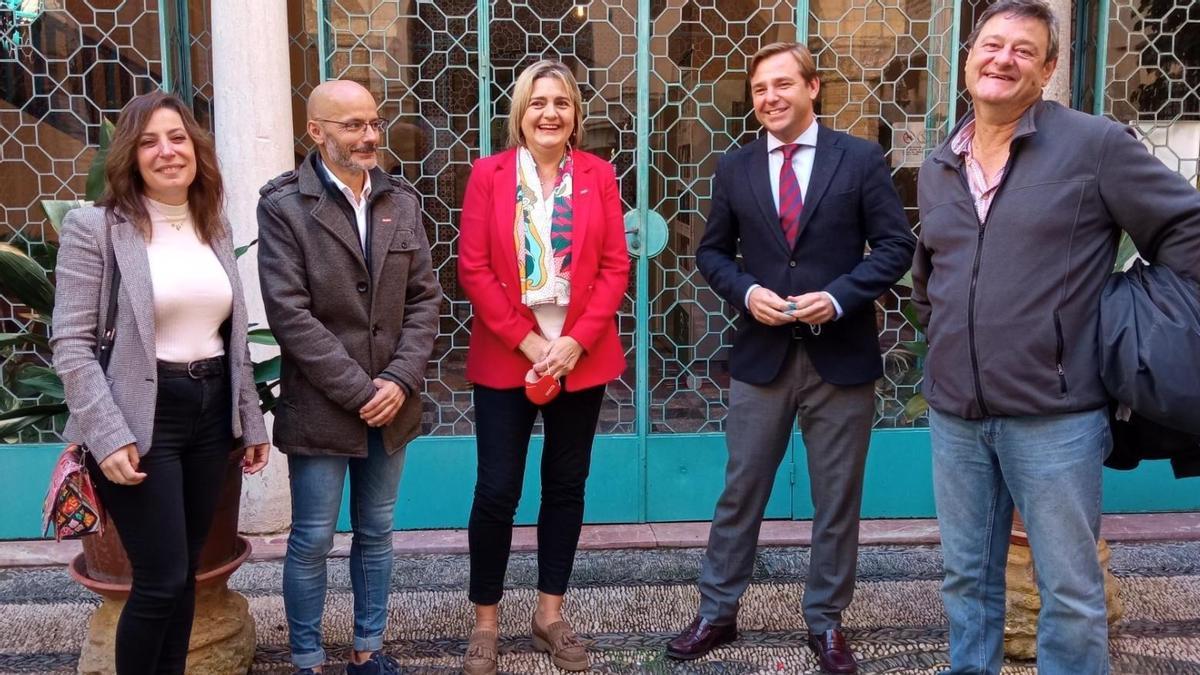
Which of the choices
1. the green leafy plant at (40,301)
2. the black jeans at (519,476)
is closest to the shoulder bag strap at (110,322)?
the green leafy plant at (40,301)

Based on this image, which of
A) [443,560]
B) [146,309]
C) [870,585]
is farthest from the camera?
[443,560]

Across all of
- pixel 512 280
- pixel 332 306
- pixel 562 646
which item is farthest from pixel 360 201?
pixel 562 646

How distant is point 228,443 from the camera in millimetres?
2820

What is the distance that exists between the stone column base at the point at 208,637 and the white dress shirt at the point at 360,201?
4.25 feet

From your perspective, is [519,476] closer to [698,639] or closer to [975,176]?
[698,639]

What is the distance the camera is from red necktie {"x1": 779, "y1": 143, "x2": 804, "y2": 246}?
10.5ft

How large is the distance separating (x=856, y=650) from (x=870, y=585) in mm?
601

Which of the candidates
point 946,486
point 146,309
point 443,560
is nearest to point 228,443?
point 146,309

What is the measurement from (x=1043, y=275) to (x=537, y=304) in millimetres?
1516

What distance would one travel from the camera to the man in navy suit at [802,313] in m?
3.16

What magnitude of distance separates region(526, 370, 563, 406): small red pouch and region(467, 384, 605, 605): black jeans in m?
0.09

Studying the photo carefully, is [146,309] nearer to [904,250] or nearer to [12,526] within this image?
[904,250]

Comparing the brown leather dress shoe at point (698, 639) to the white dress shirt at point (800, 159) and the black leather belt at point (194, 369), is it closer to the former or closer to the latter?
the white dress shirt at point (800, 159)

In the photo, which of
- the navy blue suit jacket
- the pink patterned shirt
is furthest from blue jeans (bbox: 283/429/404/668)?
the pink patterned shirt
